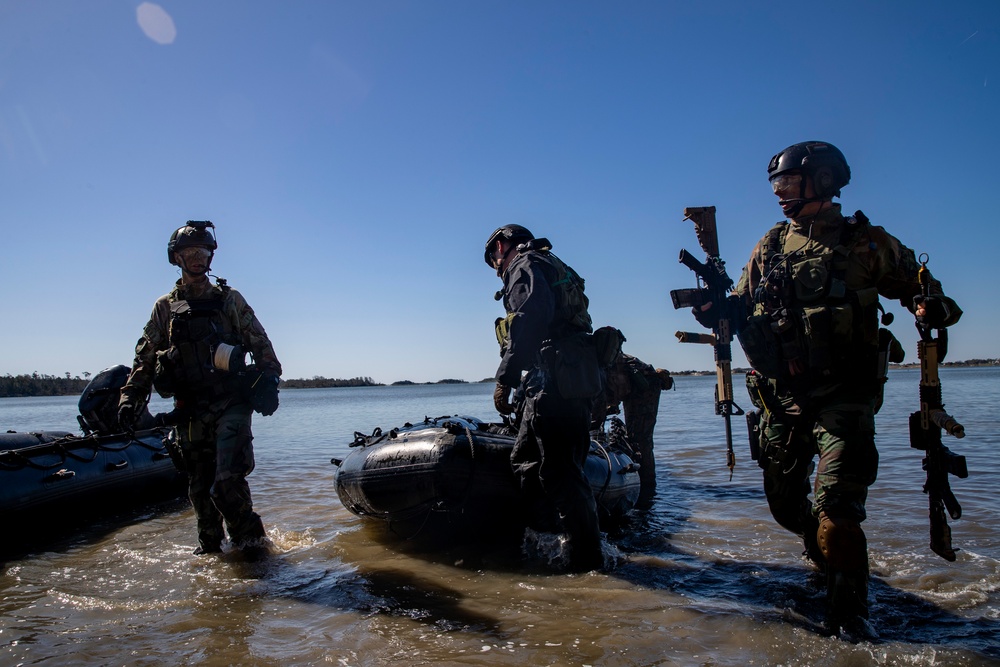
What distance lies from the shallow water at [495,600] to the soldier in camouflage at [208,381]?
43cm

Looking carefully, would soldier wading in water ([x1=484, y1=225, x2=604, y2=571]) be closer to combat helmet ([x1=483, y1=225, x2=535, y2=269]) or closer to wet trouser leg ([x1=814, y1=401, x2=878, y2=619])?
combat helmet ([x1=483, y1=225, x2=535, y2=269])

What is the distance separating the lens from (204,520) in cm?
508

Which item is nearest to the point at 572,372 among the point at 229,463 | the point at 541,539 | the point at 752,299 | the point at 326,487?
the point at 752,299

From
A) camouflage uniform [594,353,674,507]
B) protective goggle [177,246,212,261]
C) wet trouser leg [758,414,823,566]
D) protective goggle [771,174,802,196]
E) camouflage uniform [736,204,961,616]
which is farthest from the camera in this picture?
camouflage uniform [594,353,674,507]

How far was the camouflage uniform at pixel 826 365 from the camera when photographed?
3.20 metres

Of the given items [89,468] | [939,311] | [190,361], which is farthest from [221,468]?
[939,311]

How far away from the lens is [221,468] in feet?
15.4

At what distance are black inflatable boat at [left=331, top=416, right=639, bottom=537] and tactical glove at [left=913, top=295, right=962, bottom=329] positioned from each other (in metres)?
2.90

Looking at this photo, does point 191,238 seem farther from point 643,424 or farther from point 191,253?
point 643,424

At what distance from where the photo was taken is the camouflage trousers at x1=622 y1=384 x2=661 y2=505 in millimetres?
7691

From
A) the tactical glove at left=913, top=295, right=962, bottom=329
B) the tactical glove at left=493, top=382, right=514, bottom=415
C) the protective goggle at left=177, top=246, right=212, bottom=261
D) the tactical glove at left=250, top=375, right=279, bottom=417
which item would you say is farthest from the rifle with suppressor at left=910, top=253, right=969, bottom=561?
the protective goggle at left=177, top=246, right=212, bottom=261

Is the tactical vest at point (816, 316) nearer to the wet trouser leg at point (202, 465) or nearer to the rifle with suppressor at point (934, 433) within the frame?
the rifle with suppressor at point (934, 433)

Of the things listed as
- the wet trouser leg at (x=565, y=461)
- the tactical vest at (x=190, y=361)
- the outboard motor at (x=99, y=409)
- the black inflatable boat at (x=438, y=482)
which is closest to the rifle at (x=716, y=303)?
the wet trouser leg at (x=565, y=461)

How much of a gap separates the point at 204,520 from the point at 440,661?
2886 millimetres
